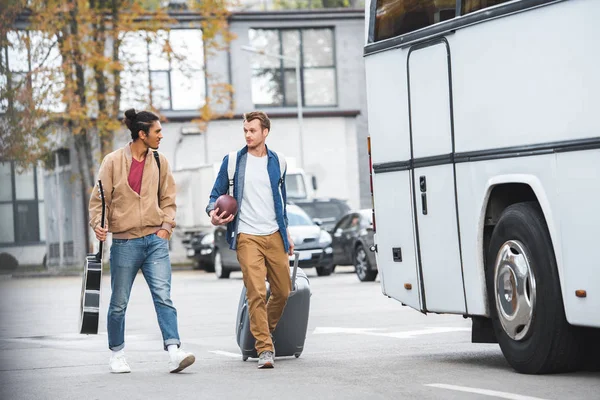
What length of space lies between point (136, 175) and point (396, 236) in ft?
6.82

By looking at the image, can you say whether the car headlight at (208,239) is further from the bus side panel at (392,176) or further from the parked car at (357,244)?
the bus side panel at (392,176)

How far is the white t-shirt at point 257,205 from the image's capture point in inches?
386

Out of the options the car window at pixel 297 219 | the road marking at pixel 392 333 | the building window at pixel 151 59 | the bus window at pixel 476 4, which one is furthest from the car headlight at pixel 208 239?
the bus window at pixel 476 4

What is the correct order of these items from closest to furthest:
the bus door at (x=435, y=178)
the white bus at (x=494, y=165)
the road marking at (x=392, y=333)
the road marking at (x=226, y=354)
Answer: the white bus at (x=494, y=165) < the bus door at (x=435, y=178) < the road marking at (x=226, y=354) < the road marking at (x=392, y=333)

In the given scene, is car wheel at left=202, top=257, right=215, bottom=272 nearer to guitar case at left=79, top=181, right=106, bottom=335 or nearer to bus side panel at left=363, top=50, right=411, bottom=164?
bus side panel at left=363, top=50, right=411, bottom=164

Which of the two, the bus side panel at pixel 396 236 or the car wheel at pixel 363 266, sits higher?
the bus side panel at pixel 396 236

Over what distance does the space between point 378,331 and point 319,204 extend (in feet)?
68.8

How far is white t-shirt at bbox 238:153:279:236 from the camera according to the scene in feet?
32.1

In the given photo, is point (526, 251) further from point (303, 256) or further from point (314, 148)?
point (314, 148)

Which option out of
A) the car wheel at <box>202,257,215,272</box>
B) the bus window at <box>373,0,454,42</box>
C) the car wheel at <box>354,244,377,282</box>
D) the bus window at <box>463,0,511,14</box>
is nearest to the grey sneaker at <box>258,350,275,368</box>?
the bus window at <box>373,0,454,42</box>

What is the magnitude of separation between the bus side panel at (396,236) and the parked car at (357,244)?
45.1ft

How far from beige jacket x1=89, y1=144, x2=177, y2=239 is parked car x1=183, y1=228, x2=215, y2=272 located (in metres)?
23.5

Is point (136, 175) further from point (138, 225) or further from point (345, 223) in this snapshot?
point (345, 223)

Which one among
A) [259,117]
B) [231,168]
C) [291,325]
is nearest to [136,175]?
[231,168]
